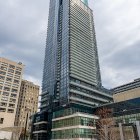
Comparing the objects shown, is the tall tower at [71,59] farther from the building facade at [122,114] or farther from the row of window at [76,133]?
the building facade at [122,114]

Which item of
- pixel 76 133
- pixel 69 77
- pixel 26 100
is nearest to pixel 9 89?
pixel 26 100

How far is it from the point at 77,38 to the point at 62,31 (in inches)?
475

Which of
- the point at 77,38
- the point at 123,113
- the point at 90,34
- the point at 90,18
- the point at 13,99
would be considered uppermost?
the point at 90,18

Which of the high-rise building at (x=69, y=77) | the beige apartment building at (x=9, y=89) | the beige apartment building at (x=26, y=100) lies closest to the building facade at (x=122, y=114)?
the high-rise building at (x=69, y=77)

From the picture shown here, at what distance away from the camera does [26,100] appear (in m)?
160

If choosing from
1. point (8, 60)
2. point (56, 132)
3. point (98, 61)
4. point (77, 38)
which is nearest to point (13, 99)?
point (8, 60)

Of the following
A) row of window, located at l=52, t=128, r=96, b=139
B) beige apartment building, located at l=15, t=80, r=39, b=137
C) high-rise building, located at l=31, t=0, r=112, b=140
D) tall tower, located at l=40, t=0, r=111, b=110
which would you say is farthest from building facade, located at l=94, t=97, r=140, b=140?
beige apartment building, located at l=15, t=80, r=39, b=137

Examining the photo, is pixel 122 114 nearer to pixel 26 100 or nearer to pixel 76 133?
pixel 76 133

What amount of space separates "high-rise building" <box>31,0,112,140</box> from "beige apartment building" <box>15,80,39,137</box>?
35.1 m

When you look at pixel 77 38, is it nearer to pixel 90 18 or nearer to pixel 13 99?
pixel 90 18

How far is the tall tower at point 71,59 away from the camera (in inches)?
4478

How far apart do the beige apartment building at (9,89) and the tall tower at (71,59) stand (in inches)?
721

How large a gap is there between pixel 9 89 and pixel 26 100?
37.2 meters

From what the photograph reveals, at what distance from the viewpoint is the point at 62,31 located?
13412 cm
